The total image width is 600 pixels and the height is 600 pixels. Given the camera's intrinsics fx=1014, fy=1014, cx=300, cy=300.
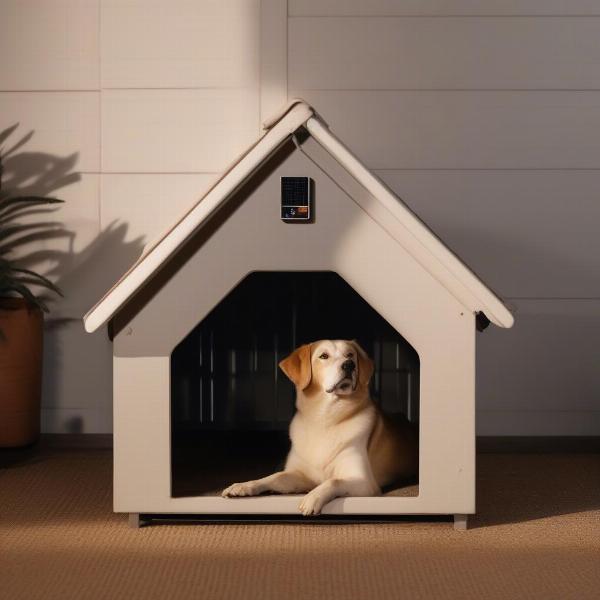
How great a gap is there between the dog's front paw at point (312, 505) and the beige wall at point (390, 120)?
3.90 ft

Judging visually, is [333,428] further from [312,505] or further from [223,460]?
[223,460]

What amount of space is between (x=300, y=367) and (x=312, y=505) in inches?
14.8

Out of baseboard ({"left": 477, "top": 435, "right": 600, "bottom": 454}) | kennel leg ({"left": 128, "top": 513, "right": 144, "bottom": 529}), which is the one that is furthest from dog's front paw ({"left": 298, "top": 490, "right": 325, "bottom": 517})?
baseboard ({"left": 477, "top": 435, "right": 600, "bottom": 454})

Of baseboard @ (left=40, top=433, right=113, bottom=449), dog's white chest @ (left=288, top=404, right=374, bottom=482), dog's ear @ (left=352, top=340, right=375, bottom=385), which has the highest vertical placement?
dog's ear @ (left=352, top=340, right=375, bottom=385)

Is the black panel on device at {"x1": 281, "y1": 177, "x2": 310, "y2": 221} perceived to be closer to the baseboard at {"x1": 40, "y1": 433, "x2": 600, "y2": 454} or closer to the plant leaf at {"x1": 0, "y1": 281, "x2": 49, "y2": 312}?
the plant leaf at {"x1": 0, "y1": 281, "x2": 49, "y2": 312}

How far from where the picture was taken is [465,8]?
325 centimetres

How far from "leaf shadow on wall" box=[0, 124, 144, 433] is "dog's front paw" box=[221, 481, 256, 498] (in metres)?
1.14

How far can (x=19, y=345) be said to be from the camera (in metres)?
3.14

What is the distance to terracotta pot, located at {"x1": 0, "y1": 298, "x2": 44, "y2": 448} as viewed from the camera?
313 centimetres

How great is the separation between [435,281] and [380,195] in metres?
0.24

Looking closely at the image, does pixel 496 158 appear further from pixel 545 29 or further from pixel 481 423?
pixel 481 423

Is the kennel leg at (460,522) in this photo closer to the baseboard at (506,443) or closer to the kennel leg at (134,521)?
the kennel leg at (134,521)

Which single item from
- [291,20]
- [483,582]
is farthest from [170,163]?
[483,582]

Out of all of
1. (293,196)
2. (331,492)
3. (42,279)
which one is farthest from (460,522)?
(42,279)
